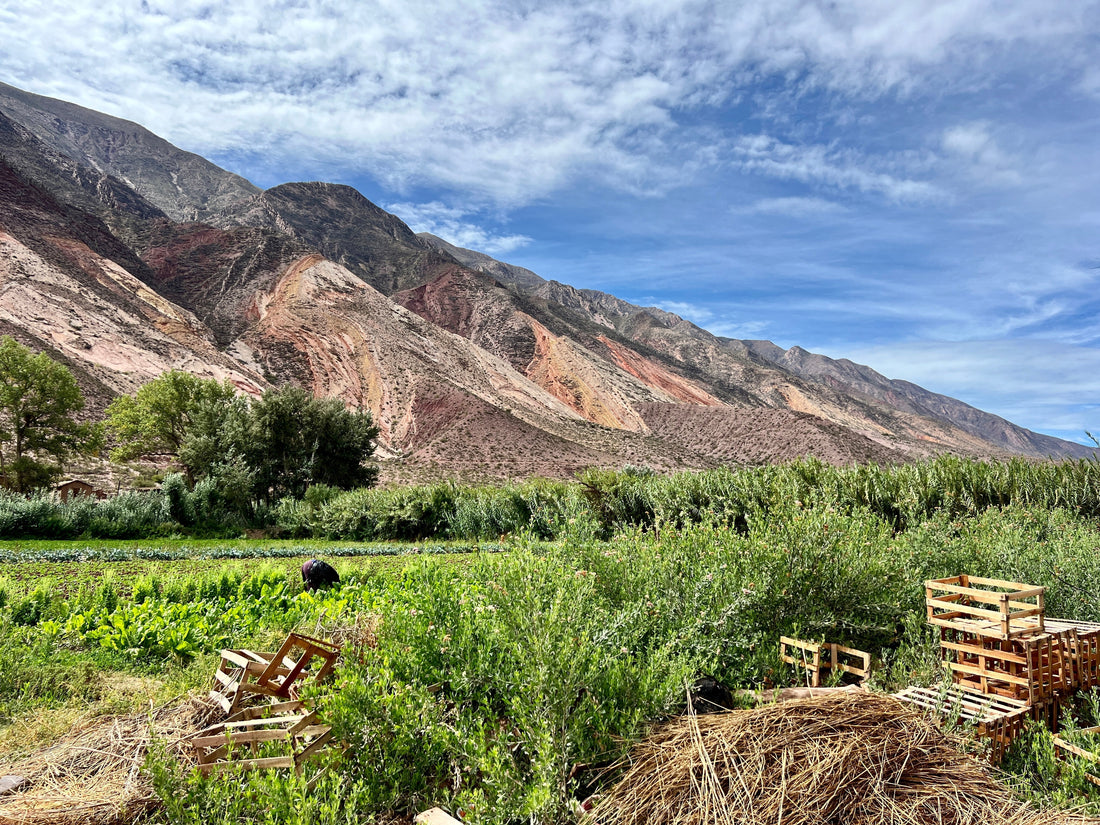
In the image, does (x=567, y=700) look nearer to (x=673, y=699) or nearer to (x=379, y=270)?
(x=673, y=699)

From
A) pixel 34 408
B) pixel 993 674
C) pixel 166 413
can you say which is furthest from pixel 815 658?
pixel 166 413

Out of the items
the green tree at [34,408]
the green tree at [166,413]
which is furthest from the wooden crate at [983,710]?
the green tree at [34,408]

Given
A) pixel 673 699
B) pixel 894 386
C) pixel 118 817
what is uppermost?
pixel 894 386

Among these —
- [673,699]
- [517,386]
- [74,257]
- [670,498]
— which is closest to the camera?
[673,699]

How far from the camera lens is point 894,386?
154625 millimetres

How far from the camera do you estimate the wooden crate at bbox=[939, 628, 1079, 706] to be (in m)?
3.41

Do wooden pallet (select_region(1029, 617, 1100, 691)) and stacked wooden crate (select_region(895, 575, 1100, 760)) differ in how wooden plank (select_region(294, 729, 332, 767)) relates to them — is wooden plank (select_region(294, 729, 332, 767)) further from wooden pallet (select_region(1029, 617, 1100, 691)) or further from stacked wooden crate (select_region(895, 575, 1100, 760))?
wooden pallet (select_region(1029, 617, 1100, 691))

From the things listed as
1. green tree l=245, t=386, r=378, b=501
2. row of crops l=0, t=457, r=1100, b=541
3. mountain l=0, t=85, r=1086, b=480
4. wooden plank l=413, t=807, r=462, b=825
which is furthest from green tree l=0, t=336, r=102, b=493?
wooden plank l=413, t=807, r=462, b=825

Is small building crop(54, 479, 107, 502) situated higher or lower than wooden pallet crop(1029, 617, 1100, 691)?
lower

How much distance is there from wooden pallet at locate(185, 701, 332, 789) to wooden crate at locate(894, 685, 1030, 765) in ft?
10.1

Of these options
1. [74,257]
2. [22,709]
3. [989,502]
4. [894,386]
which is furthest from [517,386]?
[894,386]

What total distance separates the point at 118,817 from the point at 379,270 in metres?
78.4

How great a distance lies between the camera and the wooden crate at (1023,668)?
3.41 m

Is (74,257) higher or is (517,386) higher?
(74,257)
